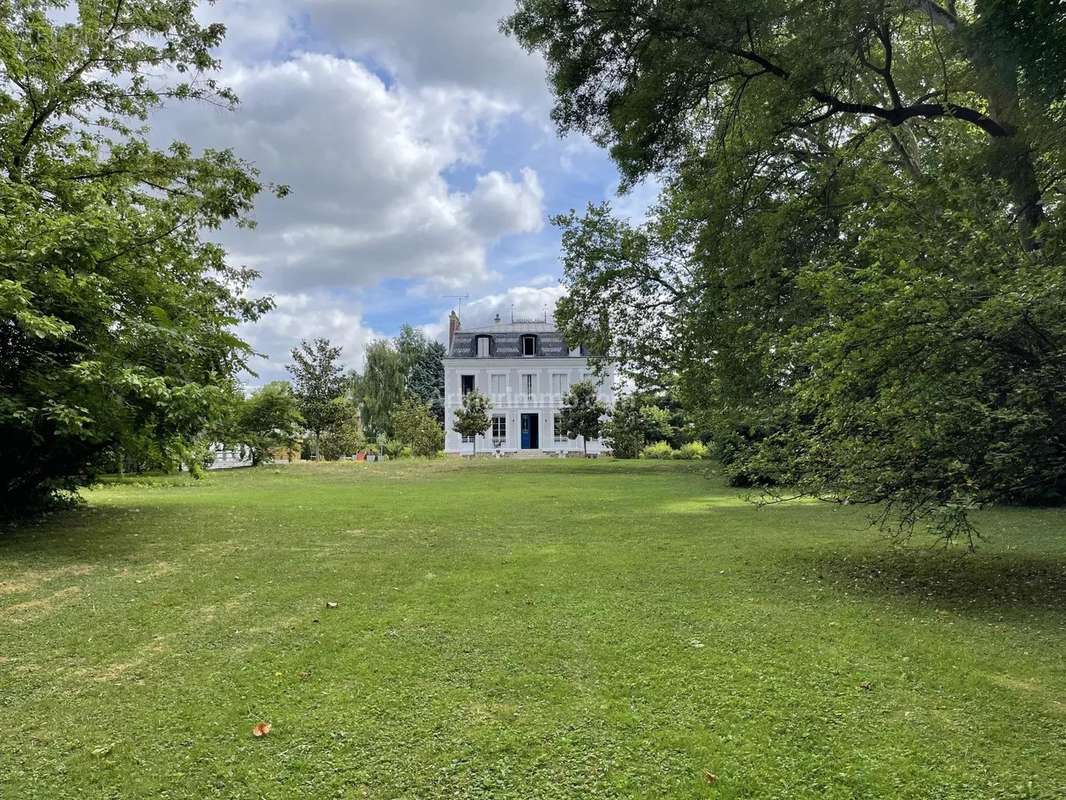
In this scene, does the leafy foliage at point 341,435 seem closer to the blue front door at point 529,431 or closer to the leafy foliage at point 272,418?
the leafy foliage at point 272,418

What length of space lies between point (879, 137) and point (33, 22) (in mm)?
13513

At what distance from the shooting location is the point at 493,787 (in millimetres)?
2693

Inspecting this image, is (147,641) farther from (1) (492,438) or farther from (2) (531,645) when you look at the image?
(1) (492,438)

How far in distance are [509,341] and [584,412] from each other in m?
10.7

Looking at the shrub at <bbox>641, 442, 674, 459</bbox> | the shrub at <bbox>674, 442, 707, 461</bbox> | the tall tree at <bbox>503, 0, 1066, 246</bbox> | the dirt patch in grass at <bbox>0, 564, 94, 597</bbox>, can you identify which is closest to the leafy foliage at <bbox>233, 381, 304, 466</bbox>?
Answer: the shrub at <bbox>641, 442, 674, 459</bbox>

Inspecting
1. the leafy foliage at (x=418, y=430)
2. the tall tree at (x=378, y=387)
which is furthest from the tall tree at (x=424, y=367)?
the leafy foliage at (x=418, y=430)

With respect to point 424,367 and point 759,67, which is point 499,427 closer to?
point 424,367

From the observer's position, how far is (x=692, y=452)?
3120 centimetres

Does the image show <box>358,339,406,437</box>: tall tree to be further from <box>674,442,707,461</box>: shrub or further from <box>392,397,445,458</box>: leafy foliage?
<box>674,442,707,461</box>: shrub

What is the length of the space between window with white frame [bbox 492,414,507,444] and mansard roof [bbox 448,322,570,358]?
3.93 meters

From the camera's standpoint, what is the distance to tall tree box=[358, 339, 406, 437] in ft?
147

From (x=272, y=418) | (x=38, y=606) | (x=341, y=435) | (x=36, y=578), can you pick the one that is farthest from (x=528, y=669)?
(x=341, y=435)

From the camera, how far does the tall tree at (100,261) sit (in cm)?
718

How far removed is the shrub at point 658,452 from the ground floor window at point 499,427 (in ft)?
31.9
